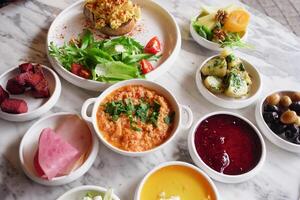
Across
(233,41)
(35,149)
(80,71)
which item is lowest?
(35,149)

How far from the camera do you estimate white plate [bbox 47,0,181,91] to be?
6.97 feet

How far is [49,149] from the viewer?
1616 mm

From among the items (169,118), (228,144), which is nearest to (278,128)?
(228,144)

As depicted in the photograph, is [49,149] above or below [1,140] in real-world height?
above

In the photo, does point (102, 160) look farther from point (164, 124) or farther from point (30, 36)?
point (30, 36)

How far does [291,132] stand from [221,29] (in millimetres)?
739

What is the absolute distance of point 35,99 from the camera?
6.30ft

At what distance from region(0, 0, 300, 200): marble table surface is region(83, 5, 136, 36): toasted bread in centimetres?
25

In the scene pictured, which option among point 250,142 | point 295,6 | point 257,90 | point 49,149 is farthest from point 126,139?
point 295,6

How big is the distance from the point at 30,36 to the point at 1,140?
720 mm

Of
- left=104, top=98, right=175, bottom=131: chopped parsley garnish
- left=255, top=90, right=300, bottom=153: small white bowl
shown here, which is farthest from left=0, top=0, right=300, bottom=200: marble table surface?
left=104, top=98, right=175, bottom=131: chopped parsley garnish

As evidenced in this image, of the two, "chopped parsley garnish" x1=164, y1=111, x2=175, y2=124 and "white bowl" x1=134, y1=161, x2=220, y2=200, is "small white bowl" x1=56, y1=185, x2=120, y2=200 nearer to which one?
"white bowl" x1=134, y1=161, x2=220, y2=200

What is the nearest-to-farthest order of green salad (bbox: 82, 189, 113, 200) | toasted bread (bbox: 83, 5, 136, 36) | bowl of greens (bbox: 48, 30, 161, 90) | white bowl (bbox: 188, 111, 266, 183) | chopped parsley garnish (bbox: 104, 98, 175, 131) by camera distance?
green salad (bbox: 82, 189, 113, 200) < white bowl (bbox: 188, 111, 266, 183) < chopped parsley garnish (bbox: 104, 98, 175, 131) < bowl of greens (bbox: 48, 30, 161, 90) < toasted bread (bbox: 83, 5, 136, 36)

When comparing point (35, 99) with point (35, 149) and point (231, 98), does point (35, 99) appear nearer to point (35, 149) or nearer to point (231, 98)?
point (35, 149)
